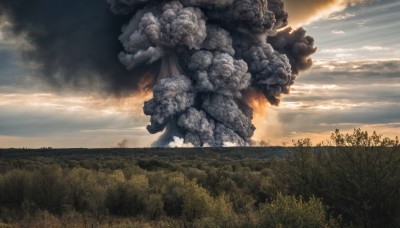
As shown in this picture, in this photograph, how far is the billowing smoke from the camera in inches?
2975

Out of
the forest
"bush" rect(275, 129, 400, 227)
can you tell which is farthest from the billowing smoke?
"bush" rect(275, 129, 400, 227)

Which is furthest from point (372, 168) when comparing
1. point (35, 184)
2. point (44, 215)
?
point (35, 184)

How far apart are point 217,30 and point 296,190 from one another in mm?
69689

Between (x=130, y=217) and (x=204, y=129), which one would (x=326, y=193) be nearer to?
(x=130, y=217)

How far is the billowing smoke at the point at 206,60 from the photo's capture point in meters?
75.6

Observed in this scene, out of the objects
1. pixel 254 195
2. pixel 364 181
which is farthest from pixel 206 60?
pixel 364 181

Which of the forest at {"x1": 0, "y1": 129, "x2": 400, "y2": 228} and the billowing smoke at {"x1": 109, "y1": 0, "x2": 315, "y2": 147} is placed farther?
the billowing smoke at {"x1": 109, "y1": 0, "x2": 315, "y2": 147}

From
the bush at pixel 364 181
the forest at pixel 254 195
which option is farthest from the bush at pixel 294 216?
the bush at pixel 364 181

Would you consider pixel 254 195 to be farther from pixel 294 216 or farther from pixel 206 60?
pixel 206 60

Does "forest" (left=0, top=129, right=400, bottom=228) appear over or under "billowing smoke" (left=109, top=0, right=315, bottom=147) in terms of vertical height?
under

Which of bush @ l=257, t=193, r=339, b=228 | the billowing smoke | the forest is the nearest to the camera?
bush @ l=257, t=193, r=339, b=228

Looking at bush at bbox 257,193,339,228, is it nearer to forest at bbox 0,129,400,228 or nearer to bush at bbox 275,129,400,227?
forest at bbox 0,129,400,228

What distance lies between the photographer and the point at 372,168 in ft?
35.8

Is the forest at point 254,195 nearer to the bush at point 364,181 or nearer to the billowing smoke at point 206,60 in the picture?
the bush at point 364,181
